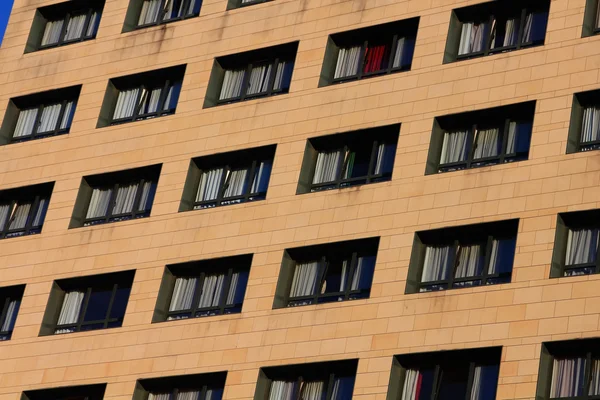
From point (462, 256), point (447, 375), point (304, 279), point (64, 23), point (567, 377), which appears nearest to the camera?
point (567, 377)

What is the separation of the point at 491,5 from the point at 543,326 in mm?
12253

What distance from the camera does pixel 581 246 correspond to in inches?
1742

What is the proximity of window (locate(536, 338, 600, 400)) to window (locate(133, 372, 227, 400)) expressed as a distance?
10.3m

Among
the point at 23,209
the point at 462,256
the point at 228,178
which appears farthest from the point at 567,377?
the point at 23,209

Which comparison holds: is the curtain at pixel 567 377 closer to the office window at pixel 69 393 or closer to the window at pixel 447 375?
the window at pixel 447 375

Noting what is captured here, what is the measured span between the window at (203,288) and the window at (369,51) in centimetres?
696

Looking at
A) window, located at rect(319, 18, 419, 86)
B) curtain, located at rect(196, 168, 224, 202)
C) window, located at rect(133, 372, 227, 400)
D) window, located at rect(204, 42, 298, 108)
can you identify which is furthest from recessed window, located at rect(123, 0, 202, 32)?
window, located at rect(133, 372, 227, 400)

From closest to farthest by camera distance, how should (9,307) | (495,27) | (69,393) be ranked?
(495,27), (69,393), (9,307)

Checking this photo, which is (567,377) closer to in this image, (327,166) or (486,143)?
(486,143)

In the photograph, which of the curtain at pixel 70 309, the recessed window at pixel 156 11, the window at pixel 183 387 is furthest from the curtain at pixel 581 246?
the recessed window at pixel 156 11

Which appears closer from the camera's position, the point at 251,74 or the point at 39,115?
the point at 251,74

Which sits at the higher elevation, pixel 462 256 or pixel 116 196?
pixel 116 196

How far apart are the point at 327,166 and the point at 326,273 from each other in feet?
12.9

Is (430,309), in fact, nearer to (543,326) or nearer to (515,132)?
(543,326)
